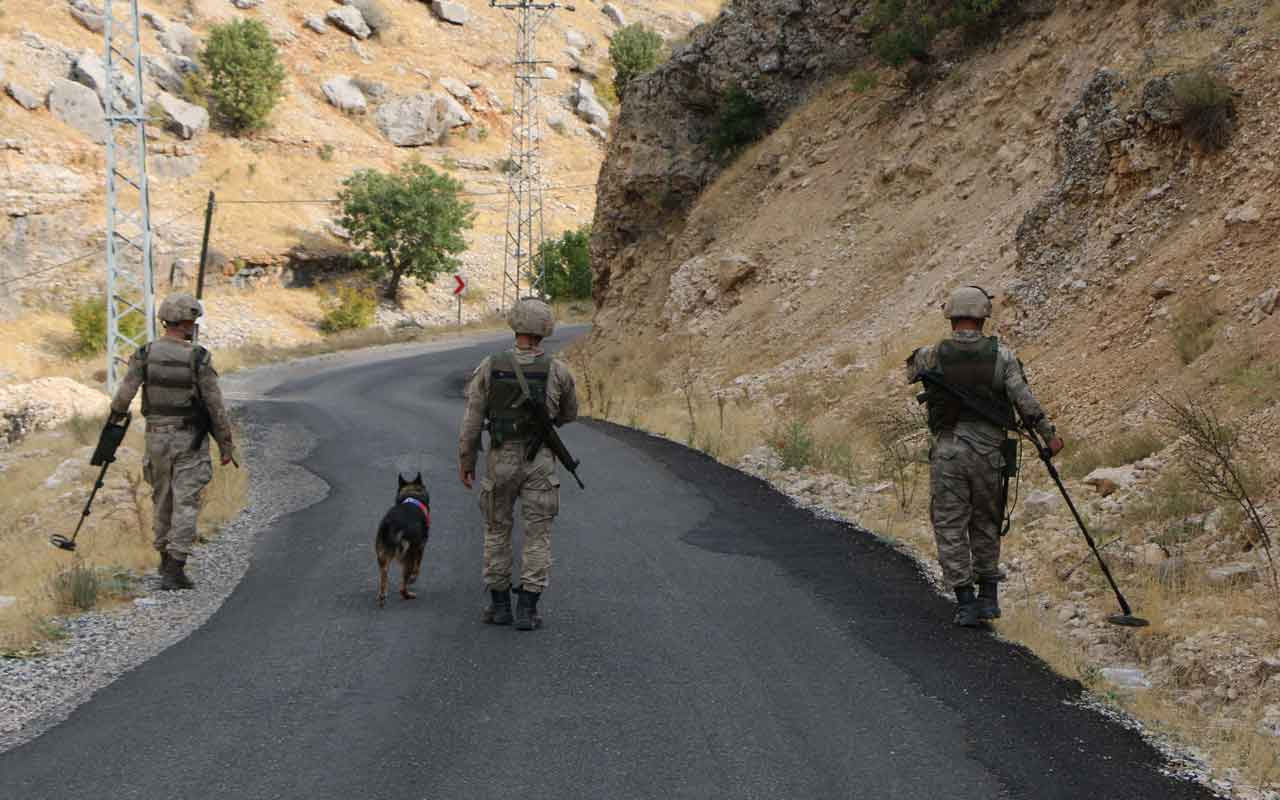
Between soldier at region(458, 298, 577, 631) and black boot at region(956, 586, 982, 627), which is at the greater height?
soldier at region(458, 298, 577, 631)

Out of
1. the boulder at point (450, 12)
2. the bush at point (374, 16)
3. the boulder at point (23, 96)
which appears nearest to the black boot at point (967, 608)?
the boulder at point (23, 96)

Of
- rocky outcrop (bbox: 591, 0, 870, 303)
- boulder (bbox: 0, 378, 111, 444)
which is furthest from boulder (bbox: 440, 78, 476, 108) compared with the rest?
boulder (bbox: 0, 378, 111, 444)

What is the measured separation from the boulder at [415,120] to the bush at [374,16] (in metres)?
8.76

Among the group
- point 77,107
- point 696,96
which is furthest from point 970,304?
point 77,107

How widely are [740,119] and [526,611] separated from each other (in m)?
21.8

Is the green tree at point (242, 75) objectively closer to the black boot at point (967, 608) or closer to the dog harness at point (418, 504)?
the dog harness at point (418, 504)

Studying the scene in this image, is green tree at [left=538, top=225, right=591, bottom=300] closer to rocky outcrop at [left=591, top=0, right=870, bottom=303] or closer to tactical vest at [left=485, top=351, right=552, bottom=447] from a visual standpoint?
rocky outcrop at [left=591, top=0, right=870, bottom=303]

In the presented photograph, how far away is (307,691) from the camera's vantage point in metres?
5.92

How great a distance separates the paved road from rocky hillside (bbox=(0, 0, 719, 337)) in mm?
41811

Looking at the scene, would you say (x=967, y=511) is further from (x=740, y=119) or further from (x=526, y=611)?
(x=740, y=119)

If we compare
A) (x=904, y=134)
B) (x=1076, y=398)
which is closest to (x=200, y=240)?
(x=904, y=134)

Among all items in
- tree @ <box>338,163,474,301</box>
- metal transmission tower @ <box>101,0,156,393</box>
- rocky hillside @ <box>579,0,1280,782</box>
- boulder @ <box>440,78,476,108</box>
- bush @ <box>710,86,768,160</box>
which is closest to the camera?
rocky hillside @ <box>579,0,1280,782</box>

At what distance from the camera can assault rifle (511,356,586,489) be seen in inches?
280

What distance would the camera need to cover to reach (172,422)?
8648 millimetres
